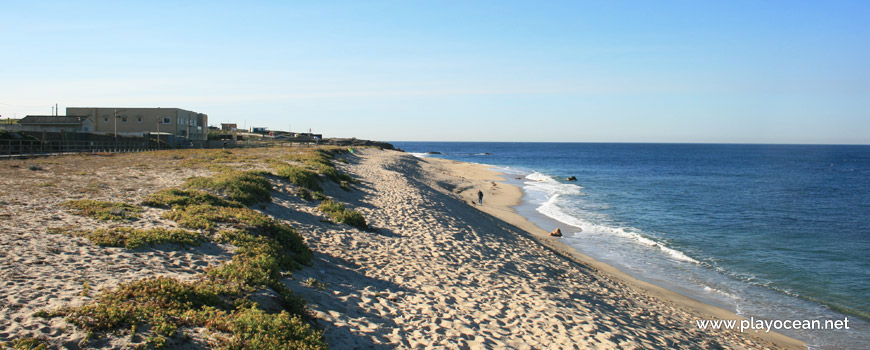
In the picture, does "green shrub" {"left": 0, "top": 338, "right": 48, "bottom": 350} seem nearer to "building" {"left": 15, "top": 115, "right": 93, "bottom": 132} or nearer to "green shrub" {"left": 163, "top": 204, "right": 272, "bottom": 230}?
"green shrub" {"left": 163, "top": 204, "right": 272, "bottom": 230}

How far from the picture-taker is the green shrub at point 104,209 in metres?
12.1

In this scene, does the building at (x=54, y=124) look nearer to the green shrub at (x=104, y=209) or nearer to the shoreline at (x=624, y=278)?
the shoreline at (x=624, y=278)

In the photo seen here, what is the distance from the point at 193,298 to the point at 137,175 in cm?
1765

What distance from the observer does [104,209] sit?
12.8 m

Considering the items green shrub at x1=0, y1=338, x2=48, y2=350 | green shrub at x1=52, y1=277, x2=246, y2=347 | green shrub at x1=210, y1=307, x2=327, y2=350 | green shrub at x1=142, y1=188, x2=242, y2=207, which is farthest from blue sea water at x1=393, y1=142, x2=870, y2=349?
green shrub at x1=0, y1=338, x2=48, y2=350

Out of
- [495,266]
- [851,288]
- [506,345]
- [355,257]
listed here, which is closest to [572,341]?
[506,345]

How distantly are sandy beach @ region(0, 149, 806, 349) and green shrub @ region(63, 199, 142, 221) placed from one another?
0.31 meters

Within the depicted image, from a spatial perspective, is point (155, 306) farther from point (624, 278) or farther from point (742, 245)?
point (742, 245)

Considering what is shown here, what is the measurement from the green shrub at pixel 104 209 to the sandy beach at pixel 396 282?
12.2 inches

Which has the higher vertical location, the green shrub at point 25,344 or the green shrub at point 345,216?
the green shrub at point 25,344

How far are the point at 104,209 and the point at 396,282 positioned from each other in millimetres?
8009

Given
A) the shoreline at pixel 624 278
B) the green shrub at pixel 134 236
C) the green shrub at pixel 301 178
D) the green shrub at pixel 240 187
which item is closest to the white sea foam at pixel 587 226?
the shoreline at pixel 624 278

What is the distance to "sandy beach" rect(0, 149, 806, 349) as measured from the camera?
7.76 metres

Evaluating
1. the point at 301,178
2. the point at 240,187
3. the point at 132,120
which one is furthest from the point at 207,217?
the point at 132,120
